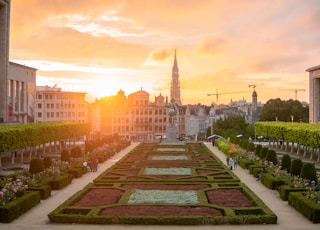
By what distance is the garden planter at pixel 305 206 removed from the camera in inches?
863

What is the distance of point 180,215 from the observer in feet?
74.9

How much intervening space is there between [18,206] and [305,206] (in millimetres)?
15403

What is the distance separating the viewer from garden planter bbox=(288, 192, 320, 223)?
21.9 metres

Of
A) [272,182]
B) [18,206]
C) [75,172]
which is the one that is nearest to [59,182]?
[75,172]

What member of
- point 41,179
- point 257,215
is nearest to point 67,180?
point 41,179

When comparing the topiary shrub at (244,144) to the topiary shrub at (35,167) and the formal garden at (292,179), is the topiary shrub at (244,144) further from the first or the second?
the topiary shrub at (35,167)

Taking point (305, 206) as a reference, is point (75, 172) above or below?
above

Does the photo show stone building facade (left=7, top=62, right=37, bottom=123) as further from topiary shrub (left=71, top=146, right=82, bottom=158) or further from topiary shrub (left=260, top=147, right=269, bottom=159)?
topiary shrub (left=260, top=147, right=269, bottom=159)

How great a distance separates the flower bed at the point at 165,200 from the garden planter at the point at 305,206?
184 centimetres

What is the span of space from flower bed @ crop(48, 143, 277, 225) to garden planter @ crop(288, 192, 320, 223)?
6.02 feet

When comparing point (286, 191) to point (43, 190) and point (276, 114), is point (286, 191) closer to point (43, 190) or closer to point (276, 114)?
point (43, 190)

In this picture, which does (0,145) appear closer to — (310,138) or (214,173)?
(214,173)

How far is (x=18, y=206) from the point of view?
2323 centimetres

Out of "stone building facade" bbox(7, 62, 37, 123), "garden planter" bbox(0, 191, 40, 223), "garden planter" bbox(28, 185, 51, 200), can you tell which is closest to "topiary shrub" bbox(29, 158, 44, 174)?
"garden planter" bbox(28, 185, 51, 200)
